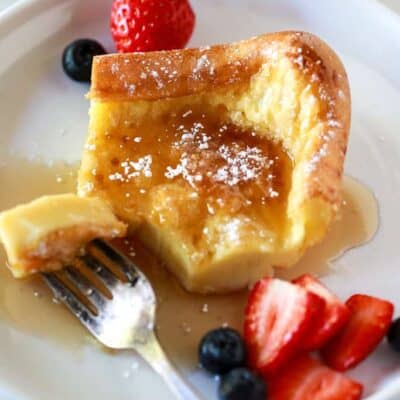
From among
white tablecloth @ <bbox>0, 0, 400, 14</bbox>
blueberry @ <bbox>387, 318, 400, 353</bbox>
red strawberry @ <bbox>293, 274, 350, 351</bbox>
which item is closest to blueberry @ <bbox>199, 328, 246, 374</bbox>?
red strawberry @ <bbox>293, 274, 350, 351</bbox>

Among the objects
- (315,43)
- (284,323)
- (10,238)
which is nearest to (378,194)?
(315,43)

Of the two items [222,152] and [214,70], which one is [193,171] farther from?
[214,70]

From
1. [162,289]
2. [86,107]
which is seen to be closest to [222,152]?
[162,289]

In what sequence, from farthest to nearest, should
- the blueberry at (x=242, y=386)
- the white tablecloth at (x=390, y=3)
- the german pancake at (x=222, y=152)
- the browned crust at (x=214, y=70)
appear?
the white tablecloth at (x=390, y=3)
the browned crust at (x=214, y=70)
the german pancake at (x=222, y=152)
the blueberry at (x=242, y=386)

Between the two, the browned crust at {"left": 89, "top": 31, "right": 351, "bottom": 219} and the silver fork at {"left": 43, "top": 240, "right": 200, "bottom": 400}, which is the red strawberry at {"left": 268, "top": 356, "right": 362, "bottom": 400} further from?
the browned crust at {"left": 89, "top": 31, "right": 351, "bottom": 219}

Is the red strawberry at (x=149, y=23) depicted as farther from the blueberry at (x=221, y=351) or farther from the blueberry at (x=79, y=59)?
the blueberry at (x=221, y=351)

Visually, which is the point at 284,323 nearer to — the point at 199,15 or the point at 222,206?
the point at 222,206

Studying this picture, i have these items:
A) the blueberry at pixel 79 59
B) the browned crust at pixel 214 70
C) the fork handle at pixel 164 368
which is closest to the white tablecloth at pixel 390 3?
the blueberry at pixel 79 59
